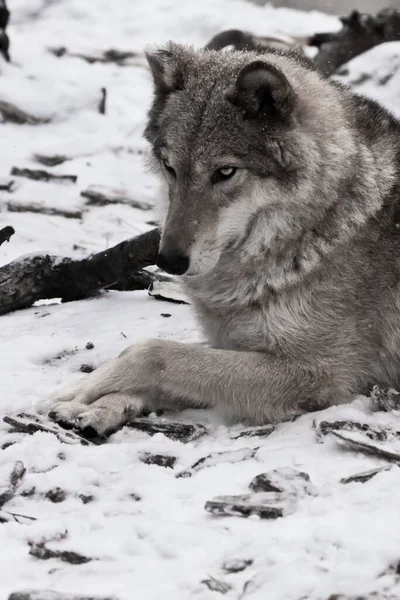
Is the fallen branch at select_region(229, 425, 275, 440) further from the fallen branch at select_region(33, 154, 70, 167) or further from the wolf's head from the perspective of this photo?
the fallen branch at select_region(33, 154, 70, 167)

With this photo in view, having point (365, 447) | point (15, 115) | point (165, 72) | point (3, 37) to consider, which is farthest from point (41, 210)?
point (365, 447)

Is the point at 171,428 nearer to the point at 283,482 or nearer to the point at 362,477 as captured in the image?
the point at 283,482

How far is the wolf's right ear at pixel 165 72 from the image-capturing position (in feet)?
16.2

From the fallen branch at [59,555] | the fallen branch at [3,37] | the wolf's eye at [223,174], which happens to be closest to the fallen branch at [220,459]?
the fallen branch at [59,555]

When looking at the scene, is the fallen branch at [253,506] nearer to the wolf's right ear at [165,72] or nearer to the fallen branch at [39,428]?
the fallen branch at [39,428]

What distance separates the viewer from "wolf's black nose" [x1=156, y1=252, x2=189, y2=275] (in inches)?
177

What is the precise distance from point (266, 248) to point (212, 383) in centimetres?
77

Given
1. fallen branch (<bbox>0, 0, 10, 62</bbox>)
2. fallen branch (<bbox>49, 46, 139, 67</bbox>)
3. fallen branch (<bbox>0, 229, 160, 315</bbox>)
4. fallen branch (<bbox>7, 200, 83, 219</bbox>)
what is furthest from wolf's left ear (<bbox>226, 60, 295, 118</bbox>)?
fallen branch (<bbox>49, 46, 139, 67</bbox>)

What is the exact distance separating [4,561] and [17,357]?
2.44 meters

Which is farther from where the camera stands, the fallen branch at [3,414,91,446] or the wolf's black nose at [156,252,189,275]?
the wolf's black nose at [156,252,189,275]

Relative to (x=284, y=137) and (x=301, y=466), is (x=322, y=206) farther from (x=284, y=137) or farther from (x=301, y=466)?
(x=301, y=466)

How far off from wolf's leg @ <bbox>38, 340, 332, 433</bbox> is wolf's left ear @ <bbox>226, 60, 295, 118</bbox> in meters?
1.27

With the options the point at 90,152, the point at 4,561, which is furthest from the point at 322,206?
the point at 90,152

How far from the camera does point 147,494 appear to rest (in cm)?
356
